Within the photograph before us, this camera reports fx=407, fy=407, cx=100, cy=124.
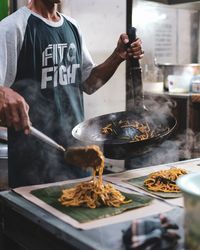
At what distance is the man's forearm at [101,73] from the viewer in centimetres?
291

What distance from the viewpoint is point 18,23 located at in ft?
8.02

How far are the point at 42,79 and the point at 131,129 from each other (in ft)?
2.12

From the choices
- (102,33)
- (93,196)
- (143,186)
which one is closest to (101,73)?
(143,186)

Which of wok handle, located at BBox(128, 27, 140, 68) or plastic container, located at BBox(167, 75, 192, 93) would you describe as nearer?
wok handle, located at BBox(128, 27, 140, 68)

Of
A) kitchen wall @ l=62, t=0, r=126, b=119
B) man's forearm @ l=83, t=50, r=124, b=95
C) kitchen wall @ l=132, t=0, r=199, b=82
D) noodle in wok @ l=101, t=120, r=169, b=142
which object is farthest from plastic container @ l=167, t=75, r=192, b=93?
noodle in wok @ l=101, t=120, r=169, b=142

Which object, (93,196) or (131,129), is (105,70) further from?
(93,196)

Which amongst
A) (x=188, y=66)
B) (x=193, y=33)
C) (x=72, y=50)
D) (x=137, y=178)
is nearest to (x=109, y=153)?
(x=137, y=178)

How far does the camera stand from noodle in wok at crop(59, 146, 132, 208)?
1853 millimetres

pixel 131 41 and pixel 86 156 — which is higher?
pixel 131 41

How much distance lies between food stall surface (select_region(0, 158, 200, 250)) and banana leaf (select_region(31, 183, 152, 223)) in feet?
0.21

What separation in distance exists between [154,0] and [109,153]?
12.1ft

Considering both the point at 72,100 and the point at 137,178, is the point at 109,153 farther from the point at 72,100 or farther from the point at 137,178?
the point at 72,100

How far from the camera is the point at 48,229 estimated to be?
1.64 meters

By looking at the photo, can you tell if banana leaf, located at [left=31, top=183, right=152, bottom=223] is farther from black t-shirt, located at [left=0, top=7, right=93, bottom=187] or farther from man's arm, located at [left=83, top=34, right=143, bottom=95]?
man's arm, located at [left=83, top=34, right=143, bottom=95]
